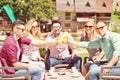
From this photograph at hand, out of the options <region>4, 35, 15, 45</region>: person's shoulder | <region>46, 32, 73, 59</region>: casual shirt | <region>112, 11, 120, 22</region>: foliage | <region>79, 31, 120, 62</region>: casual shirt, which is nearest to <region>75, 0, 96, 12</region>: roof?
<region>112, 11, 120, 22</region>: foliage

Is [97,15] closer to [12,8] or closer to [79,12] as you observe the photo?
[79,12]

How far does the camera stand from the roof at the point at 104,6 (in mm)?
53275

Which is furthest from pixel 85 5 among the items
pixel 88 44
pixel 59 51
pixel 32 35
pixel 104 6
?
pixel 88 44

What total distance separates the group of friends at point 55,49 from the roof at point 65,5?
4508 cm

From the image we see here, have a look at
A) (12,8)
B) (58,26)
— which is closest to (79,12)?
(12,8)

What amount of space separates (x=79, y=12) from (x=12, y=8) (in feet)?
31.0

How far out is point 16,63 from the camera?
562 centimetres

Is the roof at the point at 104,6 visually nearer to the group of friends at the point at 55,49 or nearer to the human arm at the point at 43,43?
the group of friends at the point at 55,49

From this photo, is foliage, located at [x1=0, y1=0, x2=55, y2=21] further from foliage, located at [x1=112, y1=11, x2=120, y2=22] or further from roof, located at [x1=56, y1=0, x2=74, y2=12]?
foliage, located at [x1=112, y1=11, x2=120, y2=22]

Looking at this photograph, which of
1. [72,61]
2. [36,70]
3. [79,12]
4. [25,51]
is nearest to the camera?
[36,70]

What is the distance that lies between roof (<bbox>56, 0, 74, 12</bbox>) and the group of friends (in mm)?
45077

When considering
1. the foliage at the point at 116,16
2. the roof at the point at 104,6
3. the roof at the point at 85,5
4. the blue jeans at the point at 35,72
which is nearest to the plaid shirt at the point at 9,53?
the blue jeans at the point at 35,72

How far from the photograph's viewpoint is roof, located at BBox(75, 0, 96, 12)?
172ft

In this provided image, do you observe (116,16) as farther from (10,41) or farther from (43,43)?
(10,41)
